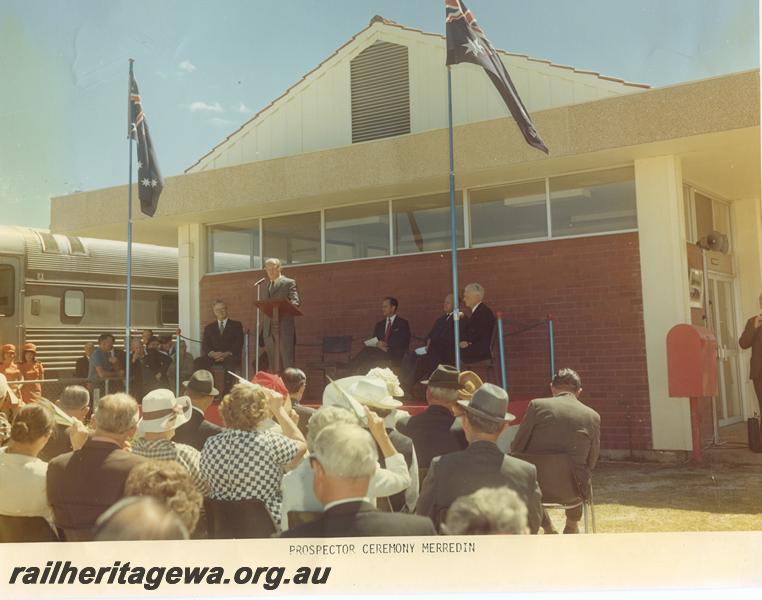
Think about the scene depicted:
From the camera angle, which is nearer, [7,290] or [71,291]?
[7,290]

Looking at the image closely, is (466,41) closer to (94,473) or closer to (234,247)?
(94,473)

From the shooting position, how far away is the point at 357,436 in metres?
2.47

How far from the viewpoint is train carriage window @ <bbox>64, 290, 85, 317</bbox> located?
10.1 metres

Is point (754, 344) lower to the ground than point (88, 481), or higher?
higher

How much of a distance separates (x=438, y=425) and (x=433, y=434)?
0.18 feet

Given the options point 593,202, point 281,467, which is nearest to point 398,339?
point 593,202

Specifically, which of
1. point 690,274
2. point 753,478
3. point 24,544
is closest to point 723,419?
point 690,274

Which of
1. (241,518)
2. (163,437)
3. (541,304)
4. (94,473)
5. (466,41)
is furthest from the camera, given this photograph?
(541,304)

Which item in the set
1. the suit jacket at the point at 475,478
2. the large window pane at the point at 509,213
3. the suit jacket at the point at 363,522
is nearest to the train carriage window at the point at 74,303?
the large window pane at the point at 509,213

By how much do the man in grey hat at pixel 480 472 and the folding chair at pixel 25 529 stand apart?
1.58 m

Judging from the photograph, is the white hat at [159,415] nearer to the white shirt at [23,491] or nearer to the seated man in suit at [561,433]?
the white shirt at [23,491]

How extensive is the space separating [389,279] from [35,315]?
4.53 metres

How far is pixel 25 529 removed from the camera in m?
3.24

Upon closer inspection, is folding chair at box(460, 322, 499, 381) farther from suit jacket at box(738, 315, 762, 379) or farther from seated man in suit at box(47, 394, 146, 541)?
seated man in suit at box(47, 394, 146, 541)
